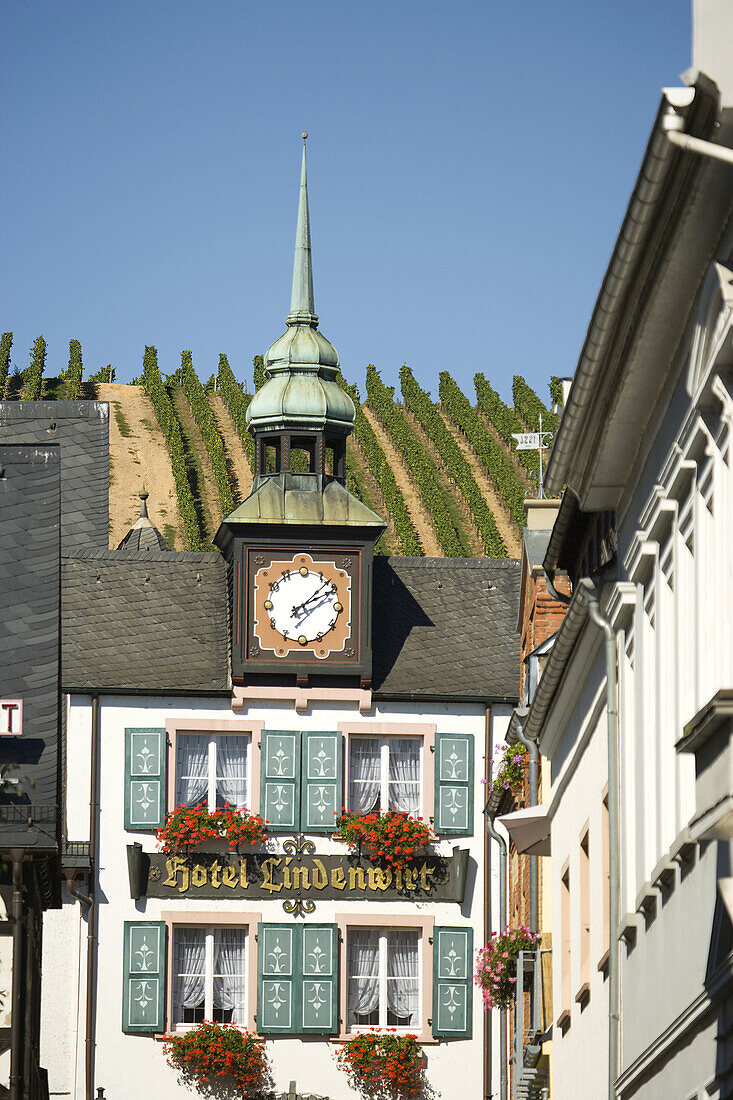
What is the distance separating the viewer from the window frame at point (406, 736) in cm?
3322

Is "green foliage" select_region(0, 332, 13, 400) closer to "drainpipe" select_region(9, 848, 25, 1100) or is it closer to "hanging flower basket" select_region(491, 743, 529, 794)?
"hanging flower basket" select_region(491, 743, 529, 794)

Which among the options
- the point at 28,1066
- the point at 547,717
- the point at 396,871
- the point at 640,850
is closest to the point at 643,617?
the point at 640,850

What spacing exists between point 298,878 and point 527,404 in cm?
6688

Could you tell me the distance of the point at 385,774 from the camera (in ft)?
110

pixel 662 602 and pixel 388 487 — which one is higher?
pixel 388 487

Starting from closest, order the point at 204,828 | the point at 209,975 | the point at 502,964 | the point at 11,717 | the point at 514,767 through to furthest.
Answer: the point at 11,717, the point at 502,964, the point at 514,767, the point at 204,828, the point at 209,975

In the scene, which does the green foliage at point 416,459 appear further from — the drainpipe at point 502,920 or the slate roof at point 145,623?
the drainpipe at point 502,920

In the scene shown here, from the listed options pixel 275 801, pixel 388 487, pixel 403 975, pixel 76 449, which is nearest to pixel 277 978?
pixel 403 975

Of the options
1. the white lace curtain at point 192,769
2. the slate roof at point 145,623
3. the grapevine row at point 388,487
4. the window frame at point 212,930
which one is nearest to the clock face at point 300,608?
the slate roof at point 145,623

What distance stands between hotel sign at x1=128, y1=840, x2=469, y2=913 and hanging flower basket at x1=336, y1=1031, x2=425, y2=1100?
7.10 ft

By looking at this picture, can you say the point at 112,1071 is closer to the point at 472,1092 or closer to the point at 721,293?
the point at 472,1092

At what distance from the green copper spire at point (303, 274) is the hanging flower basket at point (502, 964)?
15.8 meters

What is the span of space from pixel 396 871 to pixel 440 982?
179 cm

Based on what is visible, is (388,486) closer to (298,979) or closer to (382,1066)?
(298,979)
